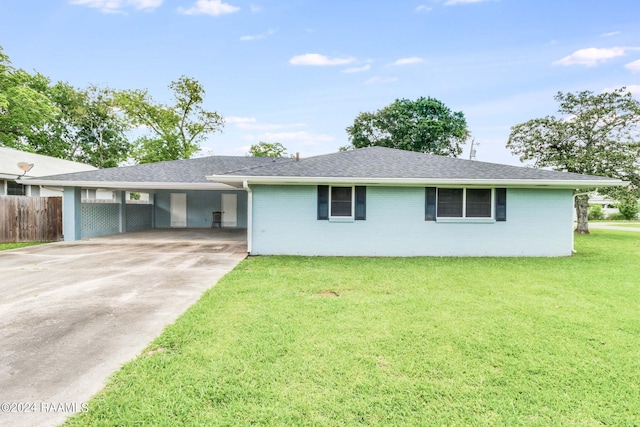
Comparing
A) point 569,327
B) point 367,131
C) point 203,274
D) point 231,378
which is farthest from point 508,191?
point 367,131

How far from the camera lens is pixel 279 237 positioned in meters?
8.90

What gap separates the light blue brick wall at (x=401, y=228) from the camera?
8828 millimetres

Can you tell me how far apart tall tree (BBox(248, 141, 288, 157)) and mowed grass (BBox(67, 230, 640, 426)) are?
27.2m

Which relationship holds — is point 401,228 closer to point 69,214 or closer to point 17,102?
point 69,214

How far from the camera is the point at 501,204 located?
29.2 ft

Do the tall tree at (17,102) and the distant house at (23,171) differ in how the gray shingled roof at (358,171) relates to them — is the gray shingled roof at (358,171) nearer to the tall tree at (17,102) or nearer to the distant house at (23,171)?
the distant house at (23,171)

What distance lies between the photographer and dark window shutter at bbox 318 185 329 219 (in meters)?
8.77

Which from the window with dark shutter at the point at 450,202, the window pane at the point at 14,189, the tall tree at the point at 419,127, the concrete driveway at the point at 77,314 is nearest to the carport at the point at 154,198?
the window pane at the point at 14,189

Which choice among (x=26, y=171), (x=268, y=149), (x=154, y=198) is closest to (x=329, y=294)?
(x=26, y=171)

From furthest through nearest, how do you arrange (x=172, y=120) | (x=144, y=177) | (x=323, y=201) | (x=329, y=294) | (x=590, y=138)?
(x=172, y=120)
(x=590, y=138)
(x=144, y=177)
(x=323, y=201)
(x=329, y=294)

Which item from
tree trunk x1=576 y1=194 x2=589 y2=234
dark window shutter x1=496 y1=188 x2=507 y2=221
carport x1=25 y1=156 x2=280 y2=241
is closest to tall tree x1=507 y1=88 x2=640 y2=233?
tree trunk x1=576 y1=194 x2=589 y2=234

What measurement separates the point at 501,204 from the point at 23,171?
2004 centimetres

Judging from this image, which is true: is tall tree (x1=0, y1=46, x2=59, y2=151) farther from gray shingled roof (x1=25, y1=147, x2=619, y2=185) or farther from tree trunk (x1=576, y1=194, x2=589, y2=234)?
tree trunk (x1=576, y1=194, x2=589, y2=234)

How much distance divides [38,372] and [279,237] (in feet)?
20.9
